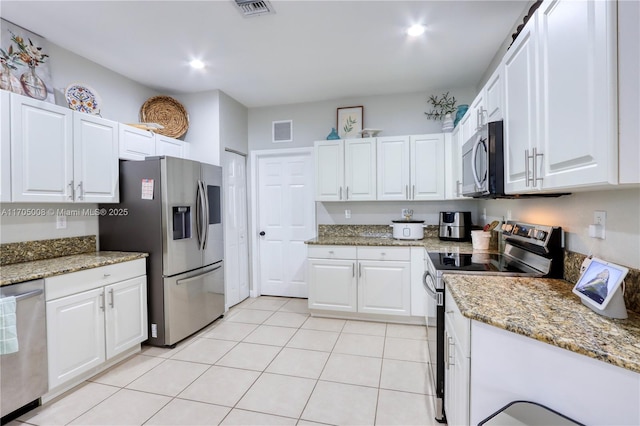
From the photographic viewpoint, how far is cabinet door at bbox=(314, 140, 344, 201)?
142 inches

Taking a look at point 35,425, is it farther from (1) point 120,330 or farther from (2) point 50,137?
(2) point 50,137

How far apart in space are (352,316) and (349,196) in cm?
139

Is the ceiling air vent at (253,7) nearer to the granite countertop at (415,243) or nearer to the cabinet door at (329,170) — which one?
the cabinet door at (329,170)

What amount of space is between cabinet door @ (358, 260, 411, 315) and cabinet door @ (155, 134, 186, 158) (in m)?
2.41

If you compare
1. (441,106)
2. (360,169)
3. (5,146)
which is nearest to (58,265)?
(5,146)

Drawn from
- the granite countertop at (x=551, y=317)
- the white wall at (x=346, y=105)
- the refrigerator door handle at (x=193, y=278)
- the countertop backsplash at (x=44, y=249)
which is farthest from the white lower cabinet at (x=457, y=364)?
the countertop backsplash at (x=44, y=249)

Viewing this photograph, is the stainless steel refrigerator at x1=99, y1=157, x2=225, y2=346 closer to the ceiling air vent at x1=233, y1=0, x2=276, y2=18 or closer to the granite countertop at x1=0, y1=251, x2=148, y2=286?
the granite countertop at x1=0, y1=251, x2=148, y2=286

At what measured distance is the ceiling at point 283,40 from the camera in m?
2.10

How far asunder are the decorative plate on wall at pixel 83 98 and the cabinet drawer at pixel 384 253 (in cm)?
294

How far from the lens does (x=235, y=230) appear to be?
3963 millimetres

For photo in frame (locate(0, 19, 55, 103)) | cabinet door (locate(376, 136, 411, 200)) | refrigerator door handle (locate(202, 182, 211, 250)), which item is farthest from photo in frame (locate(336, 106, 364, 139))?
photo in frame (locate(0, 19, 55, 103))

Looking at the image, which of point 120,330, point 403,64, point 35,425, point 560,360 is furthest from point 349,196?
point 35,425

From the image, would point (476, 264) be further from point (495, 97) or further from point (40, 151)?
point (40, 151)

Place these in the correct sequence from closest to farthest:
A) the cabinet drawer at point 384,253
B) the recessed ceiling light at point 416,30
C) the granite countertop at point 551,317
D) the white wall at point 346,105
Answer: the granite countertop at point 551,317
the recessed ceiling light at point 416,30
the cabinet drawer at point 384,253
the white wall at point 346,105
